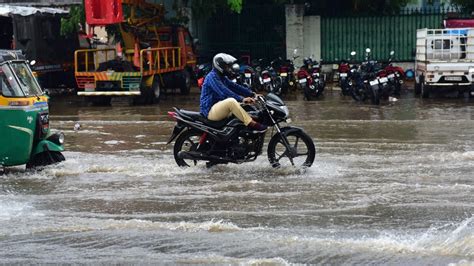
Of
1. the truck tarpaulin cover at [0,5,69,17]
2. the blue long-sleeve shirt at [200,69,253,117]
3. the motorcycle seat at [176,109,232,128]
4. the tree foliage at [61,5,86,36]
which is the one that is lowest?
the motorcycle seat at [176,109,232,128]

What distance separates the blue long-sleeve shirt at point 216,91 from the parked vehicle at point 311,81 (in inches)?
403

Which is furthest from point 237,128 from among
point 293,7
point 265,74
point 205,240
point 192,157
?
point 293,7

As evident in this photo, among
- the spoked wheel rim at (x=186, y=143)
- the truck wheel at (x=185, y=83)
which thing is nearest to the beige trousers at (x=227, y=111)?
the spoked wheel rim at (x=186, y=143)

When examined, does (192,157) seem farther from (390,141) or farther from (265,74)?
(265,74)

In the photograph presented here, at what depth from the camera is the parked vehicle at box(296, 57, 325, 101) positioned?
21000mm

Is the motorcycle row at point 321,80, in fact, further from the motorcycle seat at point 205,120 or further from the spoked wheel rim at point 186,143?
the motorcycle seat at point 205,120

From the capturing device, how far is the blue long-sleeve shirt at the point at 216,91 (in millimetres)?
10641

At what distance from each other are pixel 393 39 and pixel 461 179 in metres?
17.7

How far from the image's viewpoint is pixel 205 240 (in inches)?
283

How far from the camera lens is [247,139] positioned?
1067cm

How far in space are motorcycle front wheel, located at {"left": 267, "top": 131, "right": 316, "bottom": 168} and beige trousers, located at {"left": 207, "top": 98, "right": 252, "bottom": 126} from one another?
1.62 feet

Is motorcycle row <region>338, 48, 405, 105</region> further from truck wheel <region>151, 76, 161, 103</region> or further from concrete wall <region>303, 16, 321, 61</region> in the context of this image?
truck wheel <region>151, 76, 161, 103</region>

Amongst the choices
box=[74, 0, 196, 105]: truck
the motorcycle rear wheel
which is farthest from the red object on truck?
the motorcycle rear wheel

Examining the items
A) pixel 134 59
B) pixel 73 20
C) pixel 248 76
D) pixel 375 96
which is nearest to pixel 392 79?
pixel 375 96
